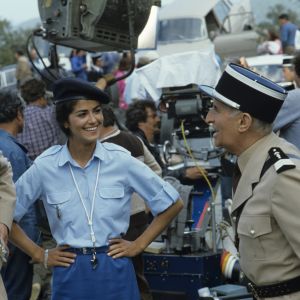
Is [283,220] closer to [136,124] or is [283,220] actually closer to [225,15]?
[136,124]

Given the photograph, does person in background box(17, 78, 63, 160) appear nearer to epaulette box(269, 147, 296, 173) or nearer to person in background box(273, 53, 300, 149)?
person in background box(273, 53, 300, 149)

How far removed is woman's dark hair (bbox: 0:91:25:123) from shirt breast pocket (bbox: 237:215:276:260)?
2.80m

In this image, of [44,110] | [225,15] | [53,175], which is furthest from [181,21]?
[53,175]

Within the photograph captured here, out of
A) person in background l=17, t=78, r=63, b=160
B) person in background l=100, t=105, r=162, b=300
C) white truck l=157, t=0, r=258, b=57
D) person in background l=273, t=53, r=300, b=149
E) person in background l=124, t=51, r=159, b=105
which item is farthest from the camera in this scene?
white truck l=157, t=0, r=258, b=57

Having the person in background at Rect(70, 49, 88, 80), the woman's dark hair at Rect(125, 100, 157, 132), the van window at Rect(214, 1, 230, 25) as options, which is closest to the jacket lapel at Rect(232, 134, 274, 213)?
the woman's dark hair at Rect(125, 100, 157, 132)

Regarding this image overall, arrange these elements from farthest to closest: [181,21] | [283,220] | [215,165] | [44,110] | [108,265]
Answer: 1. [181,21]
2. [44,110]
3. [215,165]
4. [108,265]
5. [283,220]

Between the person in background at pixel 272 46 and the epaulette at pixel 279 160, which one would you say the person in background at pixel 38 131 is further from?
the person in background at pixel 272 46

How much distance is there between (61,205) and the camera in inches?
160

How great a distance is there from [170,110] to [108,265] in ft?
10.9

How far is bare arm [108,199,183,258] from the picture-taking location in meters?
4.07

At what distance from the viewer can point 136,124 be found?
23.1 ft

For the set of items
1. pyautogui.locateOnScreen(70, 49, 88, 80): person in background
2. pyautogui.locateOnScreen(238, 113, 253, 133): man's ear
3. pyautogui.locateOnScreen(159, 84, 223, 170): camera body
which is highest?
pyautogui.locateOnScreen(238, 113, 253, 133): man's ear

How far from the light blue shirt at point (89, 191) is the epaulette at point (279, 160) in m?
0.98

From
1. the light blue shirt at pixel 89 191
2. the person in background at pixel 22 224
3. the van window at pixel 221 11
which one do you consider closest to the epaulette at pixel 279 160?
the light blue shirt at pixel 89 191
